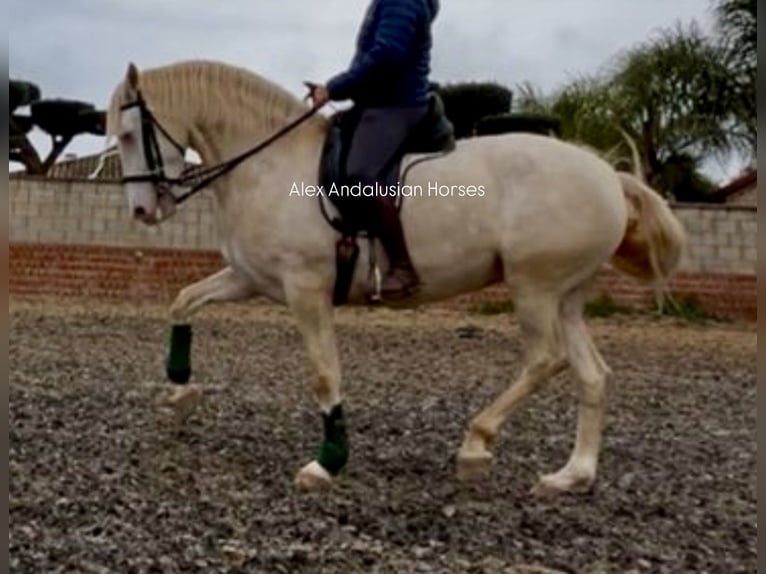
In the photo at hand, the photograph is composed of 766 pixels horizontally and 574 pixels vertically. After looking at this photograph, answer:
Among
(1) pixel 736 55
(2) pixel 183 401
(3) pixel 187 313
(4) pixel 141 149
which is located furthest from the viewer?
(1) pixel 736 55

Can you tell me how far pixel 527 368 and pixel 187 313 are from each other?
1.45 metres

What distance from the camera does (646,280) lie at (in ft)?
16.1

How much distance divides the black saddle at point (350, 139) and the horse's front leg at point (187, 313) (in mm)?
612

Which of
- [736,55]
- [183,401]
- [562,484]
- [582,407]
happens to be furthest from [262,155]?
[736,55]

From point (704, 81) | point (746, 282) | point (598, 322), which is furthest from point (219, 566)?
point (704, 81)

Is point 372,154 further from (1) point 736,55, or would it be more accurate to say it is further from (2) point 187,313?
(1) point 736,55

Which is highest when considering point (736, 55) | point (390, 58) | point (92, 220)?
point (736, 55)

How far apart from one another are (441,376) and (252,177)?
4056 mm

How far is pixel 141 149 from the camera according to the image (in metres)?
4.55

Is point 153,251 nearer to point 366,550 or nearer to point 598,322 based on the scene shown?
point 598,322

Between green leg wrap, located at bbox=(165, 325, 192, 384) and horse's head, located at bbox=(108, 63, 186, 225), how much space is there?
0.53 m

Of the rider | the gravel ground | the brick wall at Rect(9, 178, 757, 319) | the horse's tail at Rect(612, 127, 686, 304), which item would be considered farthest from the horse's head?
the brick wall at Rect(9, 178, 757, 319)

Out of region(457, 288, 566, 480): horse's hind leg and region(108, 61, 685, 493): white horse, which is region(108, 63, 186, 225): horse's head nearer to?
region(108, 61, 685, 493): white horse

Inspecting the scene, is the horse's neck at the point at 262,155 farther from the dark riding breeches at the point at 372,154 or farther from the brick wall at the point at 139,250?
the brick wall at the point at 139,250
